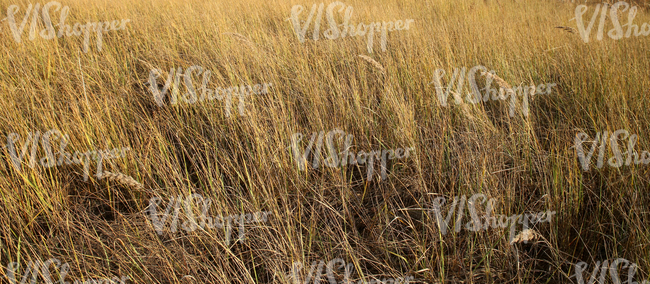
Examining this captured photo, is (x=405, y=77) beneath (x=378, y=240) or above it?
above

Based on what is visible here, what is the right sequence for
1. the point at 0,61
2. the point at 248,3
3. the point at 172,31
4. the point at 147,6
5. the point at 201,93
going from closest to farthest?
the point at 201,93 < the point at 0,61 < the point at 172,31 < the point at 147,6 < the point at 248,3

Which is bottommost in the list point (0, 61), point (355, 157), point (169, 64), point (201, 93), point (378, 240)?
point (378, 240)

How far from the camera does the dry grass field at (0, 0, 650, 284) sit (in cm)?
131

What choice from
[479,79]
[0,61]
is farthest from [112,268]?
[479,79]

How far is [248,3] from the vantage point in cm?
482

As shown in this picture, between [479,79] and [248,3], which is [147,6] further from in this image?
[479,79]

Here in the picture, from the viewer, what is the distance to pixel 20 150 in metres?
1.72

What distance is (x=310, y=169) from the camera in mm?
1789

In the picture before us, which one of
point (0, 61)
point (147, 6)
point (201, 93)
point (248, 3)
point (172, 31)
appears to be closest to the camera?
point (201, 93)

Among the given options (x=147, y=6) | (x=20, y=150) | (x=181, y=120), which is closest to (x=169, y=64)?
(x=181, y=120)

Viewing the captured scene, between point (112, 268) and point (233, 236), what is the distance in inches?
17.7

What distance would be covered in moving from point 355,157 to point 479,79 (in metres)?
1.38

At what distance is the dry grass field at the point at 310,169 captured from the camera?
131 cm

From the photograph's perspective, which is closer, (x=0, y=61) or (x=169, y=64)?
(x=0, y=61)
